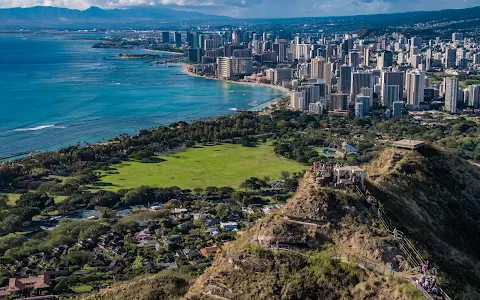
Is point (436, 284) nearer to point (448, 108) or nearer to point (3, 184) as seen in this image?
point (3, 184)

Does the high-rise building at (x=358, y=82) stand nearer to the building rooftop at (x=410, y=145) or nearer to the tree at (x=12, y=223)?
the tree at (x=12, y=223)

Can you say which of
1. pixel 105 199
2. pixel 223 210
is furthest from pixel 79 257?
pixel 223 210

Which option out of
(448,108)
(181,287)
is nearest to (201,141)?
(448,108)

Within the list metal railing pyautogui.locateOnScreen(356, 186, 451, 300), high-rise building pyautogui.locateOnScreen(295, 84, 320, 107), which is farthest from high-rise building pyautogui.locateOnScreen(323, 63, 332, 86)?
metal railing pyautogui.locateOnScreen(356, 186, 451, 300)

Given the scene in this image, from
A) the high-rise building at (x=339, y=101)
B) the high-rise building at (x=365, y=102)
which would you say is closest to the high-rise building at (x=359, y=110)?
the high-rise building at (x=365, y=102)

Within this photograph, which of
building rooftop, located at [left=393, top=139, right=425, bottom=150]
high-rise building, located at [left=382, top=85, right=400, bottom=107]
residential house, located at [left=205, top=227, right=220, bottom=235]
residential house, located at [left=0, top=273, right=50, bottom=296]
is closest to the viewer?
building rooftop, located at [left=393, top=139, right=425, bottom=150]

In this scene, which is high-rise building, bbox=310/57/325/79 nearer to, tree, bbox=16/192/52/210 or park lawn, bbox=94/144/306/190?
park lawn, bbox=94/144/306/190
